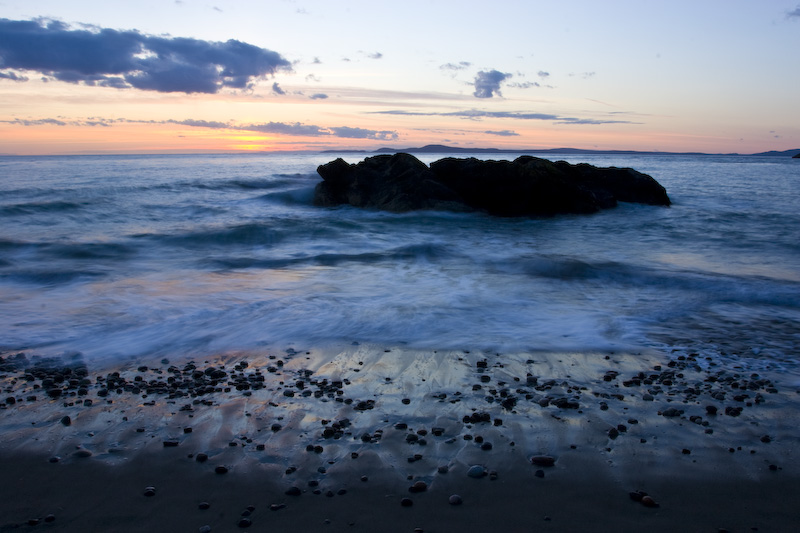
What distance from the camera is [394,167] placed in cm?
2006

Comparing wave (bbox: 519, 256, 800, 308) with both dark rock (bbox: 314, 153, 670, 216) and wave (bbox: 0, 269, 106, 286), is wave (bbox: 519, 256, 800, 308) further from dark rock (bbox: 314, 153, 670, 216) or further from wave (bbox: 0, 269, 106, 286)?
wave (bbox: 0, 269, 106, 286)

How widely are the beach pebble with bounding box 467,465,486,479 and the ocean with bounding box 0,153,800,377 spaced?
8.43ft

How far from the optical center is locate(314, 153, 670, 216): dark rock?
1873cm

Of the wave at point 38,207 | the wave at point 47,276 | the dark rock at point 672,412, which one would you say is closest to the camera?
the dark rock at point 672,412

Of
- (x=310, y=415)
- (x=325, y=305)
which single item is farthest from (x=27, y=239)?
(x=310, y=415)

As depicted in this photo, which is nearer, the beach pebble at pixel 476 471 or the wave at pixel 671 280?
the beach pebble at pixel 476 471

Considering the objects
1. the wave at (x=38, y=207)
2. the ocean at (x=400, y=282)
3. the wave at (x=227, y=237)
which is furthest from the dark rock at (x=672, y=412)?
the wave at (x=38, y=207)

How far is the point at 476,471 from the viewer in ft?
11.5

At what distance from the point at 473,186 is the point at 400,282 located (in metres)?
10.5

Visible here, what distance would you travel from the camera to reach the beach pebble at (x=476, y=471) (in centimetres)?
348

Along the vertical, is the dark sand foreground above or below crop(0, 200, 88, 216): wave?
above

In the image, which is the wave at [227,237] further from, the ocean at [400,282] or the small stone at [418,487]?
the small stone at [418,487]

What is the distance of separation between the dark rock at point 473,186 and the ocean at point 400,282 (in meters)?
0.85

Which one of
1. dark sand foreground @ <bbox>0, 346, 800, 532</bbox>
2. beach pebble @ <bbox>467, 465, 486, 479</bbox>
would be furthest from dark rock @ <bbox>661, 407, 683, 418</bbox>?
beach pebble @ <bbox>467, 465, 486, 479</bbox>
